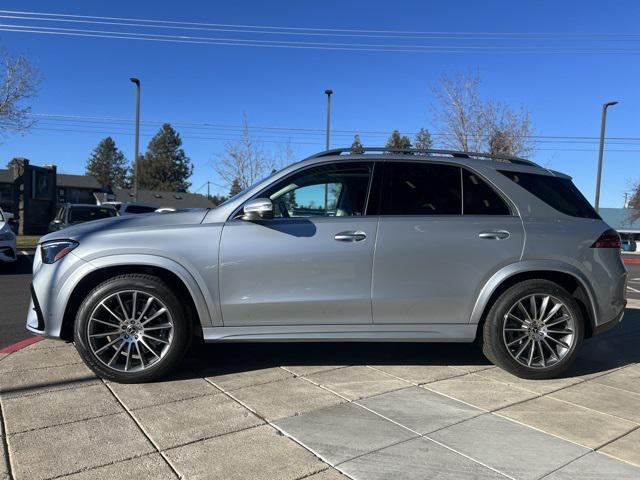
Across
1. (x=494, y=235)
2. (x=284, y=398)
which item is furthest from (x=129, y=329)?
(x=494, y=235)

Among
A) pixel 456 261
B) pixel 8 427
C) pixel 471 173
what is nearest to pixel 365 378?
pixel 456 261

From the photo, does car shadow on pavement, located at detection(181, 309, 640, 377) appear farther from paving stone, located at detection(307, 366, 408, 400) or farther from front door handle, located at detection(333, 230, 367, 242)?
front door handle, located at detection(333, 230, 367, 242)

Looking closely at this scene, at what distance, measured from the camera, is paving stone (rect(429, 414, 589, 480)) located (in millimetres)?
2945

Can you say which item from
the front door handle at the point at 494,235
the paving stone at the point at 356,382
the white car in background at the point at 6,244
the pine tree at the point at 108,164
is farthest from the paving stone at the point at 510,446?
the pine tree at the point at 108,164

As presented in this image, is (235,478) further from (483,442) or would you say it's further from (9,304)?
(9,304)

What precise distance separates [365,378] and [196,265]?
168 centimetres

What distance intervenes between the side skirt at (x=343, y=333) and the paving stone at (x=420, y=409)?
0.46 metres

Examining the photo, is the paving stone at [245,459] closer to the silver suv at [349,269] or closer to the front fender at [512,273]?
the silver suv at [349,269]

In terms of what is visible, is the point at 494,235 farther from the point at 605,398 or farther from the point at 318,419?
the point at 318,419

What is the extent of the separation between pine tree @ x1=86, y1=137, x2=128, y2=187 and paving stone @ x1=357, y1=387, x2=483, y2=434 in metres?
111

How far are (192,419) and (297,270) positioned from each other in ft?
4.42

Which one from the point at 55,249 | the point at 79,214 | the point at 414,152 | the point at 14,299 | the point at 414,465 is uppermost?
the point at 414,152

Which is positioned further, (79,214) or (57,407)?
(79,214)

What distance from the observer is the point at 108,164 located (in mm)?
108875
